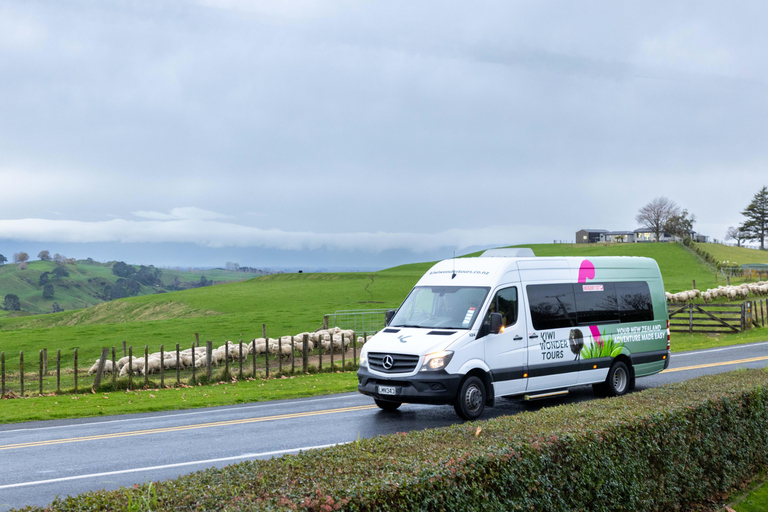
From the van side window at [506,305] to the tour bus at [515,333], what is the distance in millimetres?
21

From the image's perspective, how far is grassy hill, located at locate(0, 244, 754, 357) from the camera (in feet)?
127

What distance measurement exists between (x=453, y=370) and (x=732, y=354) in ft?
56.9

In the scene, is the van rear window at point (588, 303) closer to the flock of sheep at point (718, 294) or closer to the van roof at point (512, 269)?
the van roof at point (512, 269)

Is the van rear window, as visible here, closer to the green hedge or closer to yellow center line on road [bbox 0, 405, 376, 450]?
the green hedge

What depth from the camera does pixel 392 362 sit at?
11.5m

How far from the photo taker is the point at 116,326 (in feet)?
145

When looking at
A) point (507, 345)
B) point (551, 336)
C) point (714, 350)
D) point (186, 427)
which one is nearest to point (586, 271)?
point (551, 336)

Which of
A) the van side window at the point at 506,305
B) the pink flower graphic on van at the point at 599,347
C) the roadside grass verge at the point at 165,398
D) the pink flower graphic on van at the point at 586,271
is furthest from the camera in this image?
the roadside grass verge at the point at 165,398

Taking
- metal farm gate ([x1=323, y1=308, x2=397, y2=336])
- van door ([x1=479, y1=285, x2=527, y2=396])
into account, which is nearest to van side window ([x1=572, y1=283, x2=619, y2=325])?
van door ([x1=479, y1=285, x2=527, y2=396])

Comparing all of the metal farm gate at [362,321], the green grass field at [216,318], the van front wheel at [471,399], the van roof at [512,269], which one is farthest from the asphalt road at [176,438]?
the metal farm gate at [362,321]

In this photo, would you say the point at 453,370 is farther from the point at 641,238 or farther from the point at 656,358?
the point at 641,238

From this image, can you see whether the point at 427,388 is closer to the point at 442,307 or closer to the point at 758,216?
the point at 442,307

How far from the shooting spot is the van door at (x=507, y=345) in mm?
11828

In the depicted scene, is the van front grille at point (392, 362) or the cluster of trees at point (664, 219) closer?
the van front grille at point (392, 362)
